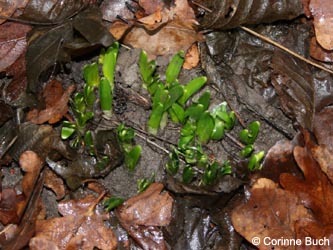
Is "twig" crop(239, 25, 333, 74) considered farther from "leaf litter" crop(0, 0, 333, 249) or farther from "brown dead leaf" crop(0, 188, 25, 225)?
"brown dead leaf" crop(0, 188, 25, 225)

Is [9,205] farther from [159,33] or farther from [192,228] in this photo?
[159,33]

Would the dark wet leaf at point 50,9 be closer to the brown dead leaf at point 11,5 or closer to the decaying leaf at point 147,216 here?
the brown dead leaf at point 11,5

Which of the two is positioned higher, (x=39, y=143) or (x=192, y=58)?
(x=192, y=58)

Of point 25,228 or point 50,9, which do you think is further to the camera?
point 50,9

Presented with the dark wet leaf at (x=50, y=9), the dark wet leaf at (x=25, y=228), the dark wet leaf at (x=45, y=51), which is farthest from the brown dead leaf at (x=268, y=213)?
the dark wet leaf at (x=50, y=9)

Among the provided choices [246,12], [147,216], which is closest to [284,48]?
[246,12]

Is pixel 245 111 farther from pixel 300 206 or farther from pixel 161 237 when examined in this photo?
pixel 161 237
